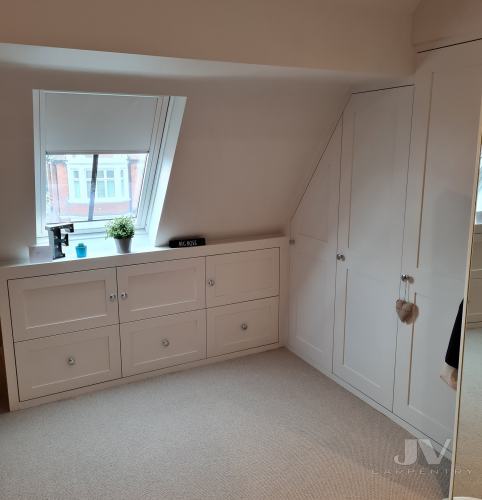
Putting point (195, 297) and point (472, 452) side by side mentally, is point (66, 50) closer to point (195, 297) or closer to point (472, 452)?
point (195, 297)

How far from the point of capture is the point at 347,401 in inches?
119

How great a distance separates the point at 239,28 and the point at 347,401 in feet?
7.26

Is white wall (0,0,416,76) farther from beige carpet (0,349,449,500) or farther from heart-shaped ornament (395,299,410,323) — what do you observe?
beige carpet (0,349,449,500)

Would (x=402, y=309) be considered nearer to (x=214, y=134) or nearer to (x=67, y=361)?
(x=214, y=134)

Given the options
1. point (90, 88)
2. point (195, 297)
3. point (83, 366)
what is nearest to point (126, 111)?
point (90, 88)

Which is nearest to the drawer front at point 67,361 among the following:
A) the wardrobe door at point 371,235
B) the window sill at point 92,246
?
the window sill at point 92,246

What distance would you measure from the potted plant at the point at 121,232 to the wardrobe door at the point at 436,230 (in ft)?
5.49

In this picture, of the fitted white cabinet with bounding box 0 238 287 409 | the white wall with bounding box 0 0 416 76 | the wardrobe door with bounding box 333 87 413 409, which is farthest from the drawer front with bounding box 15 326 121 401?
the white wall with bounding box 0 0 416 76

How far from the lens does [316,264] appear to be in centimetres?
338

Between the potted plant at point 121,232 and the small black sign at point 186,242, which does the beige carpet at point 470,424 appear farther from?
the potted plant at point 121,232

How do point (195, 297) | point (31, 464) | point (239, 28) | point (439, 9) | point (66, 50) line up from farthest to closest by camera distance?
point (195, 297)
point (31, 464)
point (439, 9)
point (239, 28)
point (66, 50)

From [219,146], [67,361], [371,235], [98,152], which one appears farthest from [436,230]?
[67,361]

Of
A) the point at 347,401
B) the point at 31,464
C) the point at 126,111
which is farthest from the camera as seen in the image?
the point at 347,401

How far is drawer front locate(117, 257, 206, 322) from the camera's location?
125 inches
